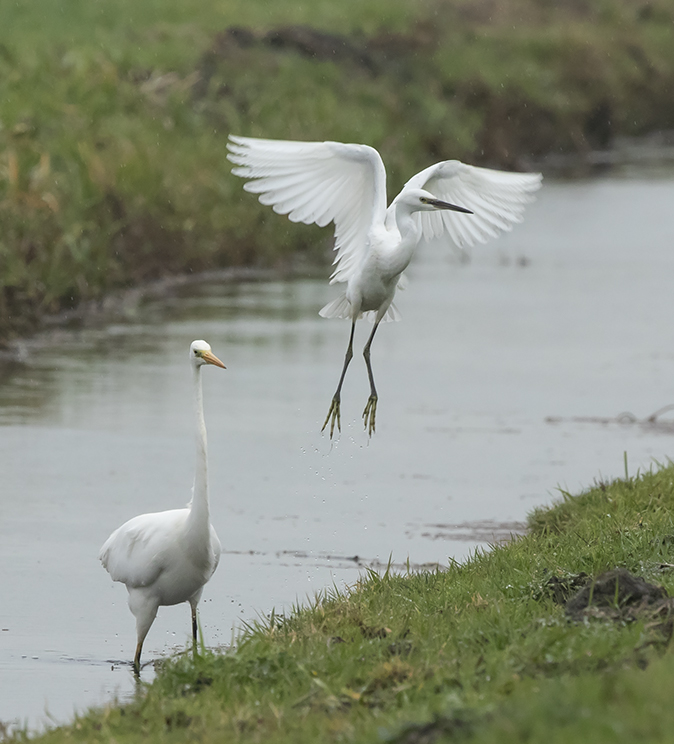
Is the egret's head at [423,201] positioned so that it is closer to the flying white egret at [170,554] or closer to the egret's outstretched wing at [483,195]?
the egret's outstretched wing at [483,195]

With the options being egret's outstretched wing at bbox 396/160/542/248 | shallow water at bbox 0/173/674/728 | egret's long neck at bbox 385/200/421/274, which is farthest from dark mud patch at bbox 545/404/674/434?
egret's long neck at bbox 385/200/421/274

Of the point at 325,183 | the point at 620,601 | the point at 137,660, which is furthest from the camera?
the point at 325,183

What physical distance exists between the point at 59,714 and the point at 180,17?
1355 inches

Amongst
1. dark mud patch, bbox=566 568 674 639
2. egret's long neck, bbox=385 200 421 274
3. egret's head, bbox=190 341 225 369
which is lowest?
dark mud patch, bbox=566 568 674 639

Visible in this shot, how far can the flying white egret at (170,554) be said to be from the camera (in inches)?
300

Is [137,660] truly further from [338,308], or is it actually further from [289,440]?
[289,440]

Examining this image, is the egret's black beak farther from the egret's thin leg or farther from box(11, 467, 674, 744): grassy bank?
the egret's thin leg

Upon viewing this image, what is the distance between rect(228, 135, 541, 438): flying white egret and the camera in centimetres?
802

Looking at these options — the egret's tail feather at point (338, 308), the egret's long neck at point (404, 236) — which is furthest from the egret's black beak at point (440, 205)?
the egret's tail feather at point (338, 308)

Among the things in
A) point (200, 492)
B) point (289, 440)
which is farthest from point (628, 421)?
point (200, 492)

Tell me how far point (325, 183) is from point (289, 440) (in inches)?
184

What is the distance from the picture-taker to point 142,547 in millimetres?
7746

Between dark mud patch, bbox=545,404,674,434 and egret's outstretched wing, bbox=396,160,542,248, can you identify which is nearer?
egret's outstretched wing, bbox=396,160,542,248

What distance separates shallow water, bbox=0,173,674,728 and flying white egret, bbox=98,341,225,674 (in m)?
0.30
